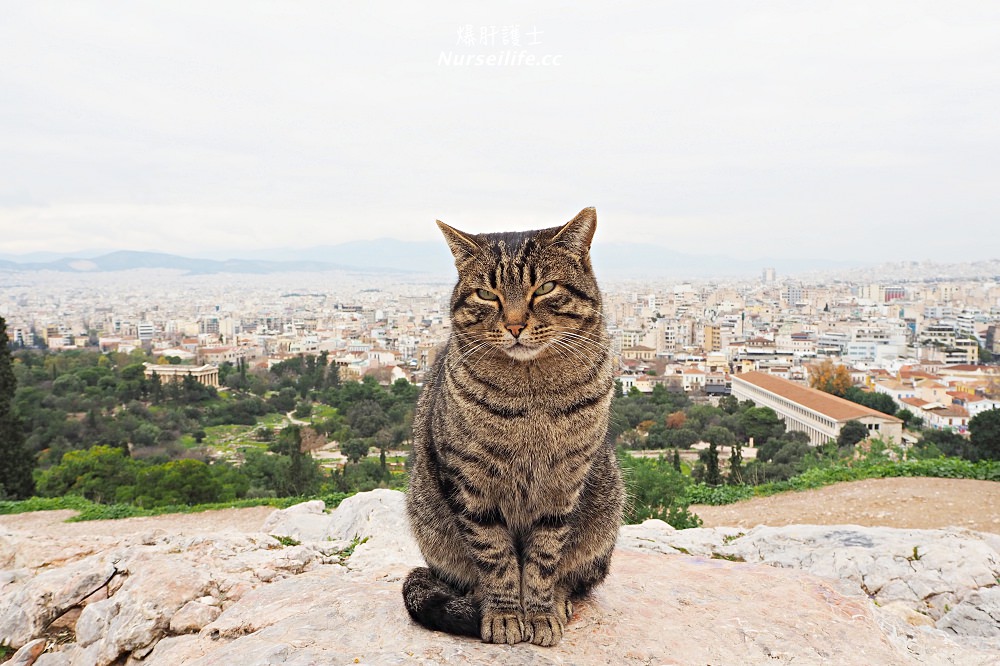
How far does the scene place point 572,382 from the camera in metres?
2.81

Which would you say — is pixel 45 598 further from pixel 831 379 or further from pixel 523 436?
pixel 831 379

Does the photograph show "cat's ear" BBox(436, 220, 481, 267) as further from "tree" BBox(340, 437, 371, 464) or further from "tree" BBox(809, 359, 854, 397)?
"tree" BBox(809, 359, 854, 397)

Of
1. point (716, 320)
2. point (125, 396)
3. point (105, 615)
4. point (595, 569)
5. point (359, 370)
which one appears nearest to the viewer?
point (595, 569)

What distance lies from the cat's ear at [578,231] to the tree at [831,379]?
37740 millimetres

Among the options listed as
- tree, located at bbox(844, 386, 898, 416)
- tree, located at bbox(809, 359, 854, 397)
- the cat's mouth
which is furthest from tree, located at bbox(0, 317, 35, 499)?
tree, located at bbox(809, 359, 854, 397)

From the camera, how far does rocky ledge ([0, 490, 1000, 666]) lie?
2850 millimetres

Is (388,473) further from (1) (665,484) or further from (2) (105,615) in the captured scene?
(2) (105,615)

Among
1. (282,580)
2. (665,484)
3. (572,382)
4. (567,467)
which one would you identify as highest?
(572,382)

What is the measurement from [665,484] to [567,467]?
8140mm

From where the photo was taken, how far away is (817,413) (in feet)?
91.2

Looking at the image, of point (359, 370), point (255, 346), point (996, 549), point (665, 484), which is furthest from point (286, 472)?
point (255, 346)

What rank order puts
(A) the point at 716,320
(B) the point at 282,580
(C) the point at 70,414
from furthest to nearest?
1. (A) the point at 716,320
2. (C) the point at 70,414
3. (B) the point at 282,580

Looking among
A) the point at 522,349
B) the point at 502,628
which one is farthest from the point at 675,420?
the point at 522,349

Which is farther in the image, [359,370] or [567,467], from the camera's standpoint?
[359,370]
